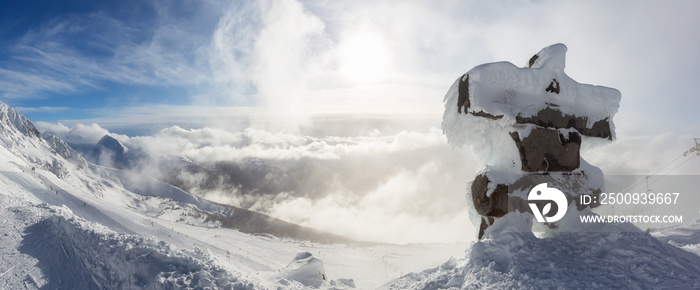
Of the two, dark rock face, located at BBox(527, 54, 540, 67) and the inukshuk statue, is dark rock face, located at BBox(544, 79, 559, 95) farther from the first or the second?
dark rock face, located at BBox(527, 54, 540, 67)

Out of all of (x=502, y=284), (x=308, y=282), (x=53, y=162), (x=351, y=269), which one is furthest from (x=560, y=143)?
(x=53, y=162)

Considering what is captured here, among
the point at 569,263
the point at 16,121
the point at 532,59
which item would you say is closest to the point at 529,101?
the point at 532,59

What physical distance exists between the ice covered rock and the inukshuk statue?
8.33 metres

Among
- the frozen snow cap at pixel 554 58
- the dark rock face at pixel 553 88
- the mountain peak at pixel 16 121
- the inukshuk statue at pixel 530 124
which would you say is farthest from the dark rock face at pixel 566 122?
the mountain peak at pixel 16 121

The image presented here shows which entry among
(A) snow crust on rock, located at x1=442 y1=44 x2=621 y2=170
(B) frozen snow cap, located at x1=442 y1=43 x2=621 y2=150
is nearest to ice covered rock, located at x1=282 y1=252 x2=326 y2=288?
(A) snow crust on rock, located at x1=442 y1=44 x2=621 y2=170

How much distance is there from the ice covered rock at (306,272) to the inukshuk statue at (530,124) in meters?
8.33

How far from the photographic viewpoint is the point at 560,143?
43.9 feet

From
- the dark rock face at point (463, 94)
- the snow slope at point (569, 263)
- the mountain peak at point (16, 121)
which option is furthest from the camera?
the mountain peak at point (16, 121)

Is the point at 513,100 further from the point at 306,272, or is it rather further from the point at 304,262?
the point at 304,262

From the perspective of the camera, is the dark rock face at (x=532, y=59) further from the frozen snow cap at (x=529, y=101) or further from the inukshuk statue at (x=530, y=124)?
the inukshuk statue at (x=530, y=124)

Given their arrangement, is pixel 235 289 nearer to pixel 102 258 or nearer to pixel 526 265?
pixel 102 258

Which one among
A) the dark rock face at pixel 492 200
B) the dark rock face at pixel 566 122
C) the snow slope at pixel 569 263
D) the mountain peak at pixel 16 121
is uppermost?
the mountain peak at pixel 16 121

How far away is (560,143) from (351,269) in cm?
2758

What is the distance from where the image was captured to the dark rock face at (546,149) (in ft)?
43.3
